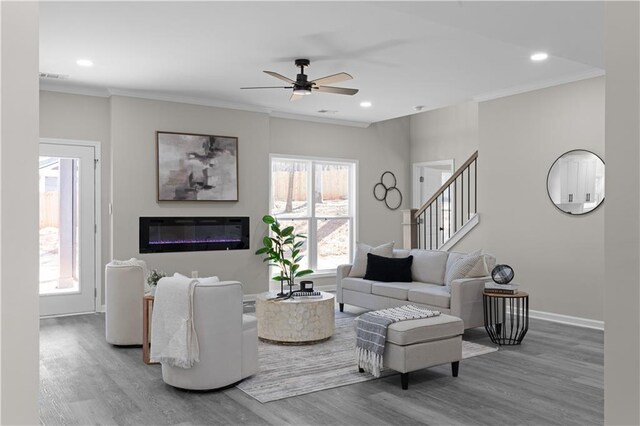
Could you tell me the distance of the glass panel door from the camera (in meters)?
6.41

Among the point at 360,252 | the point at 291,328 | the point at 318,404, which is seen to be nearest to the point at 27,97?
the point at 318,404

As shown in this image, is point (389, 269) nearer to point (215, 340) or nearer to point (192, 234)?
point (192, 234)

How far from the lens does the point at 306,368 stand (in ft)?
13.9

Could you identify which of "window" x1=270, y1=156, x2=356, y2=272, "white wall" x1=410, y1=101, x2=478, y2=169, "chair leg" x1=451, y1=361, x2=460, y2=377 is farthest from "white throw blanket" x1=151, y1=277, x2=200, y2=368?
"white wall" x1=410, y1=101, x2=478, y2=169

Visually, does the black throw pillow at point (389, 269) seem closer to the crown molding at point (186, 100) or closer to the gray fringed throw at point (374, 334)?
the gray fringed throw at point (374, 334)

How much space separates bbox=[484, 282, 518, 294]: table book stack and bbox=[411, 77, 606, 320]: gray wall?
131cm

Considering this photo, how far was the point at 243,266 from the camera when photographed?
758 cm

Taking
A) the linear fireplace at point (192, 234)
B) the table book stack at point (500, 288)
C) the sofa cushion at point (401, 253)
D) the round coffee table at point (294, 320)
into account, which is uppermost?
the linear fireplace at point (192, 234)

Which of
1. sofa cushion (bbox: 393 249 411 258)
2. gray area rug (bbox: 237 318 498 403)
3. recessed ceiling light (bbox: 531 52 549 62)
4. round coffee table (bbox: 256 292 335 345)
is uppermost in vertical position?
recessed ceiling light (bbox: 531 52 549 62)

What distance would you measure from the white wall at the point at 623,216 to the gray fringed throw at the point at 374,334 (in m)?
2.55

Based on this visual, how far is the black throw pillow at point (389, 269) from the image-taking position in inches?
247

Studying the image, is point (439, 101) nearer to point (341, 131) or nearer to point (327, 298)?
point (341, 131)

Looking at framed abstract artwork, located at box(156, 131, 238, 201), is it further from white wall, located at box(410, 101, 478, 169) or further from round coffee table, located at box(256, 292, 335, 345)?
white wall, located at box(410, 101, 478, 169)

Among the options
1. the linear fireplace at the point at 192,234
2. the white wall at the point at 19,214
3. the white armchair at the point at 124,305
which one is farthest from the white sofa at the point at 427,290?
the white wall at the point at 19,214
